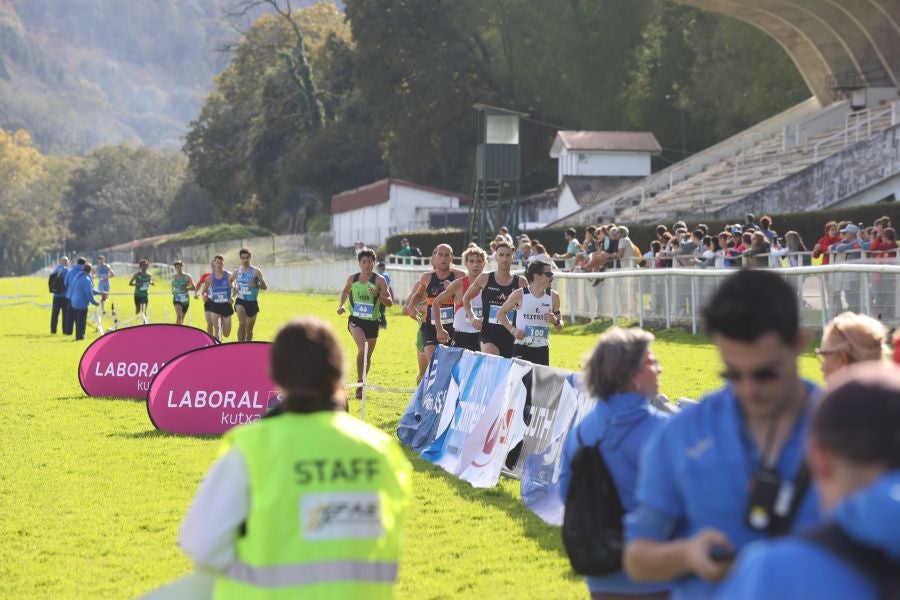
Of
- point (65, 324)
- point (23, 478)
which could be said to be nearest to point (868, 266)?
point (23, 478)

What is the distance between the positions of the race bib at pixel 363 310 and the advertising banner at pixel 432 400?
2675 mm

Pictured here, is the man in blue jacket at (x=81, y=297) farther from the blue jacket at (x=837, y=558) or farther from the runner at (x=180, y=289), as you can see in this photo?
the blue jacket at (x=837, y=558)

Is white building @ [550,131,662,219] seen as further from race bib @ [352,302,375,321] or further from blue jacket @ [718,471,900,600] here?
blue jacket @ [718,471,900,600]

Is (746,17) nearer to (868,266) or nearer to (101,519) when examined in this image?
(868,266)

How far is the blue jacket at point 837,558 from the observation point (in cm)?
241

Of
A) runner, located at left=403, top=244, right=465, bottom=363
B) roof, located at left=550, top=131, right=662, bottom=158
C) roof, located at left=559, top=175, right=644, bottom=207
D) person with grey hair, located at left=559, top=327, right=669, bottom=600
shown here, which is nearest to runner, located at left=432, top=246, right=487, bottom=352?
runner, located at left=403, top=244, right=465, bottom=363

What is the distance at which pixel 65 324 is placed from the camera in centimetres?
3375

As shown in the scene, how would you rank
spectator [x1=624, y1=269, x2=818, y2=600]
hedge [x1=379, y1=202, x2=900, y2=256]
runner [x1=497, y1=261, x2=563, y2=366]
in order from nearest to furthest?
1. spectator [x1=624, y1=269, x2=818, y2=600]
2. runner [x1=497, y1=261, x2=563, y2=366]
3. hedge [x1=379, y1=202, x2=900, y2=256]

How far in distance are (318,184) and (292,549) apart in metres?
86.4

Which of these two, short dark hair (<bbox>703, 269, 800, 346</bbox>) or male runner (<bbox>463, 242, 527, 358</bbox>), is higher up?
short dark hair (<bbox>703, 269, 800, 346</bbox>)

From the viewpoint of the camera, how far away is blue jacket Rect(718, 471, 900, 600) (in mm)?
2410

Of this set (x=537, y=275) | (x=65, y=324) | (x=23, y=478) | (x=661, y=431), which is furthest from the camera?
(x=65, y=324)

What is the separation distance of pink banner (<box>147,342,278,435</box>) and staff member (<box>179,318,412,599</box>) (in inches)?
391

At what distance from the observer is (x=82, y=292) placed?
31.5 metres
